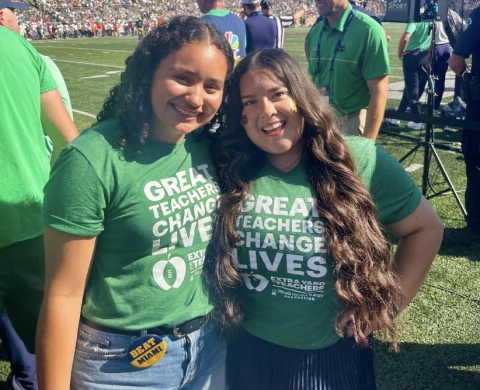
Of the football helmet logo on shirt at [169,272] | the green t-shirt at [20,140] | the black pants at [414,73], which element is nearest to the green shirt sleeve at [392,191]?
the football helmet logo on shirt at [169,272]

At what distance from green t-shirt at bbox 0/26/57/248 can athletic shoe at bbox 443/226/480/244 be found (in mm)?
3646

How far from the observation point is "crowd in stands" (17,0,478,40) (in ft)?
126

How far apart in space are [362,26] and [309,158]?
7.72 ft

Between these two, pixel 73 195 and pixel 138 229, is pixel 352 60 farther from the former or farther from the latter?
pixel 73 195

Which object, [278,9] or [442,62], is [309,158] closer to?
[442,62]

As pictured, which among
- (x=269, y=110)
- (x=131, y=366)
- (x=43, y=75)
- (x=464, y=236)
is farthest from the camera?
(x=464, y=236)

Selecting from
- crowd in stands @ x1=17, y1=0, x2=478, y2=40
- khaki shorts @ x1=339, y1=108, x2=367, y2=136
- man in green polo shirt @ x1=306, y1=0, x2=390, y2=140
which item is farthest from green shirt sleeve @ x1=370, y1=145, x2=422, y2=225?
crowd in stands @ x1=17, y1=0, x2=478, y2=40

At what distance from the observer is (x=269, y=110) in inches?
63.0

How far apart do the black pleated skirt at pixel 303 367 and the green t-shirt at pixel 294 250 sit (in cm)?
4

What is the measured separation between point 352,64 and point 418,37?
4587 millimetres

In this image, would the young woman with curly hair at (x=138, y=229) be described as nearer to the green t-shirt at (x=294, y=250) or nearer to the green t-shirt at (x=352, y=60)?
the green t-shirt at (x=294, y=250)

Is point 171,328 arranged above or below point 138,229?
below

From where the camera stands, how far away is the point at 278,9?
5428 cm

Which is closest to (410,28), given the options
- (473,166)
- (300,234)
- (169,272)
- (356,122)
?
(473,166)
